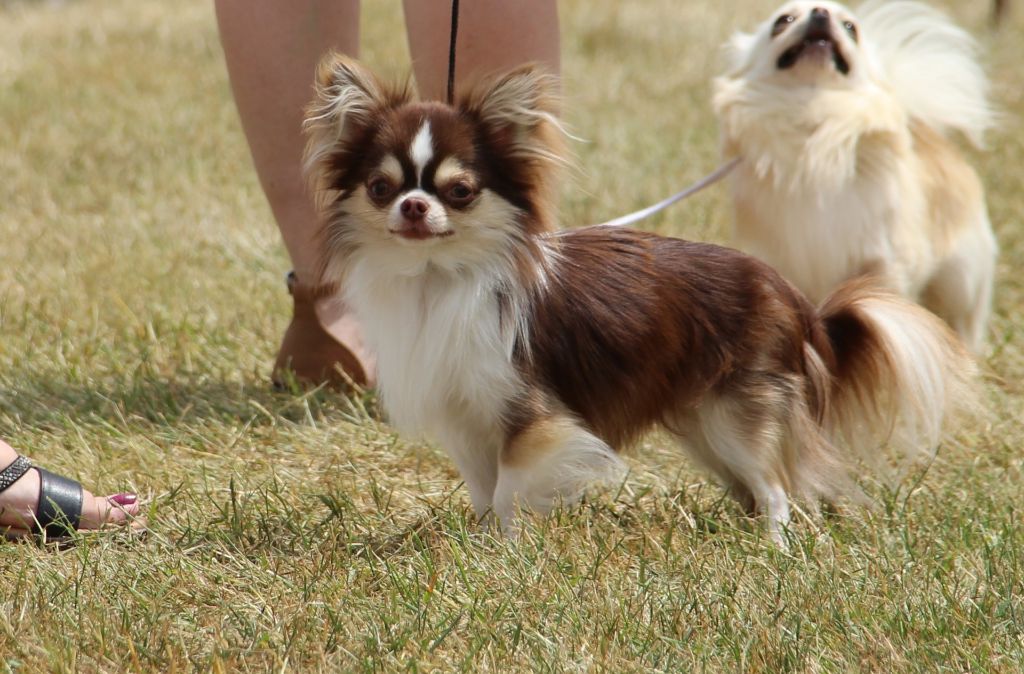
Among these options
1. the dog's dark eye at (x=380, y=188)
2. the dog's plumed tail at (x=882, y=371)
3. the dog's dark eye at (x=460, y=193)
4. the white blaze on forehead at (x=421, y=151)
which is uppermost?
the white blaze on forehead at (x=421, y=151)

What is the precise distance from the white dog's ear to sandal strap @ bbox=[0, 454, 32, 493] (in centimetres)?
270

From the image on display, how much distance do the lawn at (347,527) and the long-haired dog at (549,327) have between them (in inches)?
5.6

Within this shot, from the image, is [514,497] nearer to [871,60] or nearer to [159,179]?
[871,60]

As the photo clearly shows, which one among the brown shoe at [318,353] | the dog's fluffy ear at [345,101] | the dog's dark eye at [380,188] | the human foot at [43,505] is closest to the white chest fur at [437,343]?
the dog's dark eye at [380,188]

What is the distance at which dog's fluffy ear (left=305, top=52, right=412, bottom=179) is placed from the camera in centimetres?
263

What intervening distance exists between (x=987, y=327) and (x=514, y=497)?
8.49 feet

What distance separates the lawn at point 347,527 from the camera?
2320mm

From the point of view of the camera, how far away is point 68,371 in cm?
400

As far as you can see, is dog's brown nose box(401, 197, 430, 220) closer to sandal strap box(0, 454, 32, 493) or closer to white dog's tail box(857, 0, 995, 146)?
sandal strap box(0, 454, 32, 493)

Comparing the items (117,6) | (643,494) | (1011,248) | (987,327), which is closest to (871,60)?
(987,327)

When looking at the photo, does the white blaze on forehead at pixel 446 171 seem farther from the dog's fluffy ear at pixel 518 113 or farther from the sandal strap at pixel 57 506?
the sandal strap at pixel 57 506

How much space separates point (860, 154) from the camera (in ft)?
13.7

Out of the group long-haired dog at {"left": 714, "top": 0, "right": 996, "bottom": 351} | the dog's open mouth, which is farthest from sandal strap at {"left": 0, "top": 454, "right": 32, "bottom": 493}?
the dog's open mouth

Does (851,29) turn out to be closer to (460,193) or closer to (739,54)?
(739,54)
